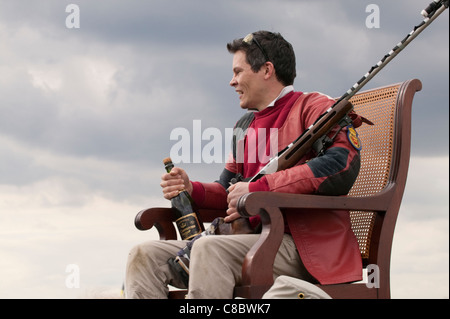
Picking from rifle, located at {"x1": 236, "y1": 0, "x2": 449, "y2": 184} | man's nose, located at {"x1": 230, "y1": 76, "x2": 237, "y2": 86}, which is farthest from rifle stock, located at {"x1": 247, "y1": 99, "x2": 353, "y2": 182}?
man's nose, located at {"x1": 230, "y1": 76, "x2": 237, "y2": 86}

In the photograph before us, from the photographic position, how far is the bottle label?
335cm

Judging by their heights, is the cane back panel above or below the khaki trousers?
above

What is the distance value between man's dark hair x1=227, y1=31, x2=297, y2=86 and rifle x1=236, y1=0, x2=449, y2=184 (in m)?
0.39

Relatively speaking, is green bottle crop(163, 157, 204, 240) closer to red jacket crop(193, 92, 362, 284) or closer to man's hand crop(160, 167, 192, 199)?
man's hand crop(160, 167, 192, 199)

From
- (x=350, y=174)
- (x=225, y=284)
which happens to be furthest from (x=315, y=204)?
(x=225, y=284)

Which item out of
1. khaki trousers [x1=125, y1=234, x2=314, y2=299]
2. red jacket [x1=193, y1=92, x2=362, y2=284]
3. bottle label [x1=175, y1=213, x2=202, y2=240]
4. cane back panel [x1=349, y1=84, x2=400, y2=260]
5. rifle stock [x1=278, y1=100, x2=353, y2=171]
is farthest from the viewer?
bottle label [x1=175, y1=213, x2=202, y2=240]

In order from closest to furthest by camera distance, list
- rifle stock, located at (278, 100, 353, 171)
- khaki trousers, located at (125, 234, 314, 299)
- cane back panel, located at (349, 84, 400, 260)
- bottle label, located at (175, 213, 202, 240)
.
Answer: khaki trousers, located at (125, 234, 314, 299), rifle stock, located at (278, 100, 353, 171), cane back panel, located at (349, 84, 400, 260), bottle label, located at (175, 213, 202, 240)

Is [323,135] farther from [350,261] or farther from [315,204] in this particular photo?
[350,261]

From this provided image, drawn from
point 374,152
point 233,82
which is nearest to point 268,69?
point 233,82

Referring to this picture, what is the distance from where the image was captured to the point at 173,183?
337 centimetres

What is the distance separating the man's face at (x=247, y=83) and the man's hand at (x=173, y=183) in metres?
0.50

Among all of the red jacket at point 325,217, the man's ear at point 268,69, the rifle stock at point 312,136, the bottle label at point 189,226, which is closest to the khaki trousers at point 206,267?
the red jacket at point 325,217

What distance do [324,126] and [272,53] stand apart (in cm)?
57
